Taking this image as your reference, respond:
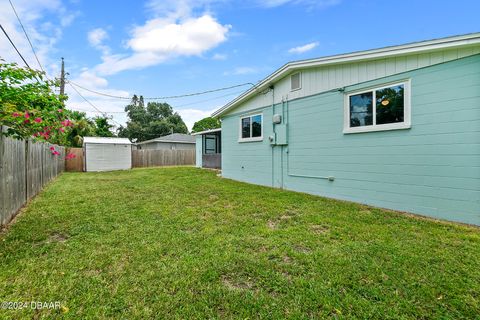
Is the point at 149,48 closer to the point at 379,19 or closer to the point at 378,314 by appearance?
the point at 379,19

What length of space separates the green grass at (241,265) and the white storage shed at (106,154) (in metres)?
13.1

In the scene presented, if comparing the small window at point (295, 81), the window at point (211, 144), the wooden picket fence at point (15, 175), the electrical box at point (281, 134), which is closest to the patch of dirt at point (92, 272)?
the wooden picket fence at point (15, 175)

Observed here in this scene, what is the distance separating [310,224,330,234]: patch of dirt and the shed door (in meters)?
16.9

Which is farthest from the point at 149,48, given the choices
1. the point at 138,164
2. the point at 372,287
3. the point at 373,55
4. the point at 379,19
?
the point at 372,287

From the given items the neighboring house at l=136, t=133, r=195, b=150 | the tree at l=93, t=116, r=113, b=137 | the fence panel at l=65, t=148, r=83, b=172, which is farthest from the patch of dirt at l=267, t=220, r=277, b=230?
the tree at l=93, t=116, r=113, b=137

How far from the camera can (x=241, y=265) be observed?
2.67 meters

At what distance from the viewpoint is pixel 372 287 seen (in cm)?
222

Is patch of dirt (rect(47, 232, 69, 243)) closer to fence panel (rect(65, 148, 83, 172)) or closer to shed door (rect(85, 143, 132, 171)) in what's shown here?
fence panel (rect(65, 148, 83, 172))

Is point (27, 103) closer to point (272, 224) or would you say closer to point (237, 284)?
point (237, 284)

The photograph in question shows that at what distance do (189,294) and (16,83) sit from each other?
335 cm

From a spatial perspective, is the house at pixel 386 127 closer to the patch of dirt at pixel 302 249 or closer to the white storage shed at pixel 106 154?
the patch of dirt at pixel 302 249

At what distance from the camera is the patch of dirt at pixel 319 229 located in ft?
12.3

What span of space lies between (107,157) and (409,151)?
17951mm

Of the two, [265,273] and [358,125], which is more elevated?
[358,125]
